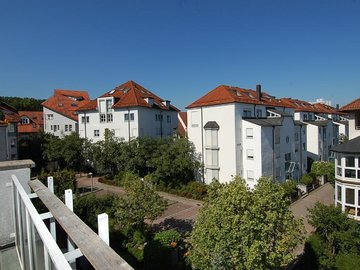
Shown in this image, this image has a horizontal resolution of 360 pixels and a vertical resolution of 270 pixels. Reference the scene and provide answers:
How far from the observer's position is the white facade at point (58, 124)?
158 feet

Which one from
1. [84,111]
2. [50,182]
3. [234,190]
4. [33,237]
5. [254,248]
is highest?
[84,111]

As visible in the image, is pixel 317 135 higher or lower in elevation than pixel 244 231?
higher

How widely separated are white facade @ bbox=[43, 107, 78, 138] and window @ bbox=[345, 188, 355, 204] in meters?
41.5

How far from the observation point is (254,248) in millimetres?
10664

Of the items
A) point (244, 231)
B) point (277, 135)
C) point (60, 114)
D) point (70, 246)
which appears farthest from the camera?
point (60, 114)

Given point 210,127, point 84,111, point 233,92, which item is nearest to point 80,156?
point 84,111

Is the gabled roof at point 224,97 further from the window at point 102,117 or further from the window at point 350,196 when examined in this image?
the window at point 350,196

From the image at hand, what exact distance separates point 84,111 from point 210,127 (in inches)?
815

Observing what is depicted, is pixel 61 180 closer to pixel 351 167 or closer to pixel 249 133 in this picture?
pixel 249 133

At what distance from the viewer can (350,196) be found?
19.3m

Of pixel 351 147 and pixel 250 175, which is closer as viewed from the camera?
pixel 351 147

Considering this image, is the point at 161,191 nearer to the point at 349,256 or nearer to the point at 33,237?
the point at 349,256

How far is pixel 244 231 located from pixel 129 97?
2988 cm

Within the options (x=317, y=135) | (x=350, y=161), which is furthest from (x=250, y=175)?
(x=317, y=135)
